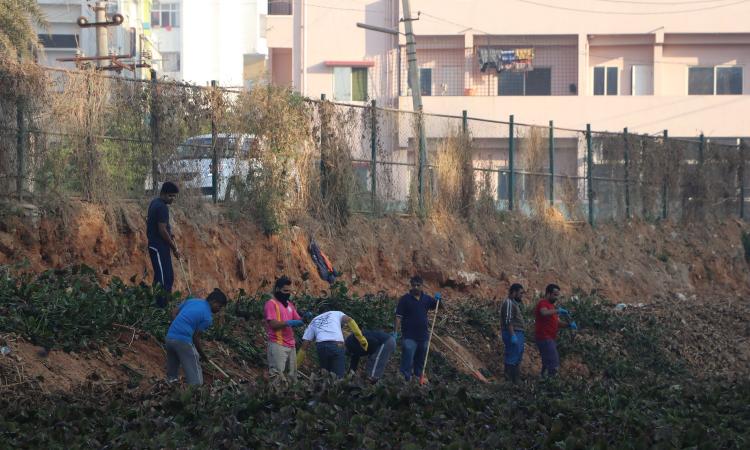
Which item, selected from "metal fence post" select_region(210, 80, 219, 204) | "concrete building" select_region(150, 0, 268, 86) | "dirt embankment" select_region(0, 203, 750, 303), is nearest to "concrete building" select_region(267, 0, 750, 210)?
"concrete building" select_region(150, 0, 268, 86)

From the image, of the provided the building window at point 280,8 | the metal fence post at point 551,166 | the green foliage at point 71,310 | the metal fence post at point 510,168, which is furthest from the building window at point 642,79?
the green foliage at point 71,310

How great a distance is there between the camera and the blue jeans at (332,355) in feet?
42.1

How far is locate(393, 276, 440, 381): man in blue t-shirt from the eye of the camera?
571 inches

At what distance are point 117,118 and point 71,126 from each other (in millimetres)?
834

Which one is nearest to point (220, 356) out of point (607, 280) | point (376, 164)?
point (376, 164)

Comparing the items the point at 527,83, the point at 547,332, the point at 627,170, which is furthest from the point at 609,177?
the point at 527,83

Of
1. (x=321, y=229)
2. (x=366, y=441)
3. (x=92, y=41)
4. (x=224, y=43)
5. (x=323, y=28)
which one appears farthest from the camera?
(x=224, y=43)

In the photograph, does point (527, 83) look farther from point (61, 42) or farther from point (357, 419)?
point (357, 419)

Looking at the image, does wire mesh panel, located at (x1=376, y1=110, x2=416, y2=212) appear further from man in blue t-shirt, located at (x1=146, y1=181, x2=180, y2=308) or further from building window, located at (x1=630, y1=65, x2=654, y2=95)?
building window, located at (x1=630, y1=65, x2=654, y2=95)

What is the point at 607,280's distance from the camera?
23016 mm

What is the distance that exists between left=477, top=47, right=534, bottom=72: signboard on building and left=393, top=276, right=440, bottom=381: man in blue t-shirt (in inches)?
1138

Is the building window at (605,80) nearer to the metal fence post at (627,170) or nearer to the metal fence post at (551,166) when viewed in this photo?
the metal fence post at (627,170)

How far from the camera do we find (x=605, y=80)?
43.7 m

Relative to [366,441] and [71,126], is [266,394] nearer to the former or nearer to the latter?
[366,441]
